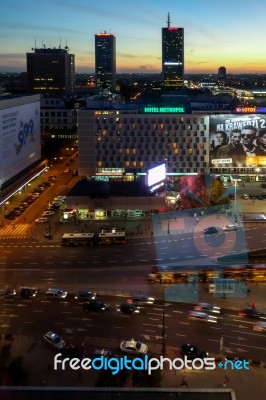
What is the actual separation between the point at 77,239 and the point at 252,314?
13425 mm

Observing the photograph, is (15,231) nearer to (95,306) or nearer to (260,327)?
(95,306)

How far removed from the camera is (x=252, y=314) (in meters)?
21.1

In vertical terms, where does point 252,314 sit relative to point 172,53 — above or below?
below

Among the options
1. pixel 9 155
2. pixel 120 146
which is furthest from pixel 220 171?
pixel 9 155

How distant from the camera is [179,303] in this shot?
22516 mm

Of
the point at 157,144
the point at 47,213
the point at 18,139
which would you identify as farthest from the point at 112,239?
the point at 157,144

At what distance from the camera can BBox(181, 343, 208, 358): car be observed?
59.0ft

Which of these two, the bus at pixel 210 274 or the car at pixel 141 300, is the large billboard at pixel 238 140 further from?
the car at pixel 141 300

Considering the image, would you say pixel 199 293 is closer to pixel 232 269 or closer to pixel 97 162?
pixel 232 269

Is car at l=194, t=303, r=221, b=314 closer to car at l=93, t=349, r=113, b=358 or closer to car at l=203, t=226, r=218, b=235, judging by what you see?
car at l=93, t=349, r=113, b=358

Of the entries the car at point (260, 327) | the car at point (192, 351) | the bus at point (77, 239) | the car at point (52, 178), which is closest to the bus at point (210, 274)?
the car at point (260, 327)

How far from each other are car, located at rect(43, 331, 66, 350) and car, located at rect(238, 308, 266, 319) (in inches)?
291

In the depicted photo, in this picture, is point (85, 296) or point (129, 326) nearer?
point (129, 326)

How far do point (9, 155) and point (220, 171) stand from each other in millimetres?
20151
